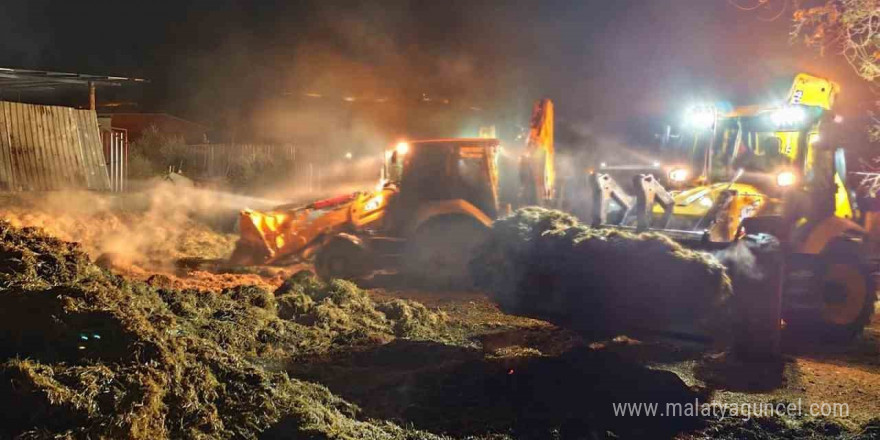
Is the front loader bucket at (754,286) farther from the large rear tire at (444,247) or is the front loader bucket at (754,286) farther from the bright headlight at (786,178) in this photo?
the large rear tire at (444,247)

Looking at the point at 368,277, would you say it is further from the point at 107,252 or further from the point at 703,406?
the point at 703,406

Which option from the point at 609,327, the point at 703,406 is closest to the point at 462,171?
the point at 609,327

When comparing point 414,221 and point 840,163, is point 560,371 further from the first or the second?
point 414,221

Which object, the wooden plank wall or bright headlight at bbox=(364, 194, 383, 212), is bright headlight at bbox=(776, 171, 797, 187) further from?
the wooden plank wall

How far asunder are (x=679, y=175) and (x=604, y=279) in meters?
4.26

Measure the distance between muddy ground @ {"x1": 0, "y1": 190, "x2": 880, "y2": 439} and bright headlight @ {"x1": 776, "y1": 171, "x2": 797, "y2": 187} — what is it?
242 cm

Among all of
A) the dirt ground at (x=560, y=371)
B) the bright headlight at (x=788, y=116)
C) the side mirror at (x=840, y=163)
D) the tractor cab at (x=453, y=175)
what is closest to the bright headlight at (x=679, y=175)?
the bright headlight at (x=788, y=116)

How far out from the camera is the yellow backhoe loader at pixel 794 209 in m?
8.55

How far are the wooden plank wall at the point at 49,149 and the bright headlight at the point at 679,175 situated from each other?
45.5 ft

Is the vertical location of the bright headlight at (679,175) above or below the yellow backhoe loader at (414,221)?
above

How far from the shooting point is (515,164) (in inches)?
540

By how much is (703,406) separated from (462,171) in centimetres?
781

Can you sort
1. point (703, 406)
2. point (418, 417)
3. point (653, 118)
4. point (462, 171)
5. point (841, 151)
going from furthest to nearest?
point (653, 118)
point (462, 171)
point (841, 151)
point (703, 406)
point (418, 417)

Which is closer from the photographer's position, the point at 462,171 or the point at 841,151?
the point at 841,151
